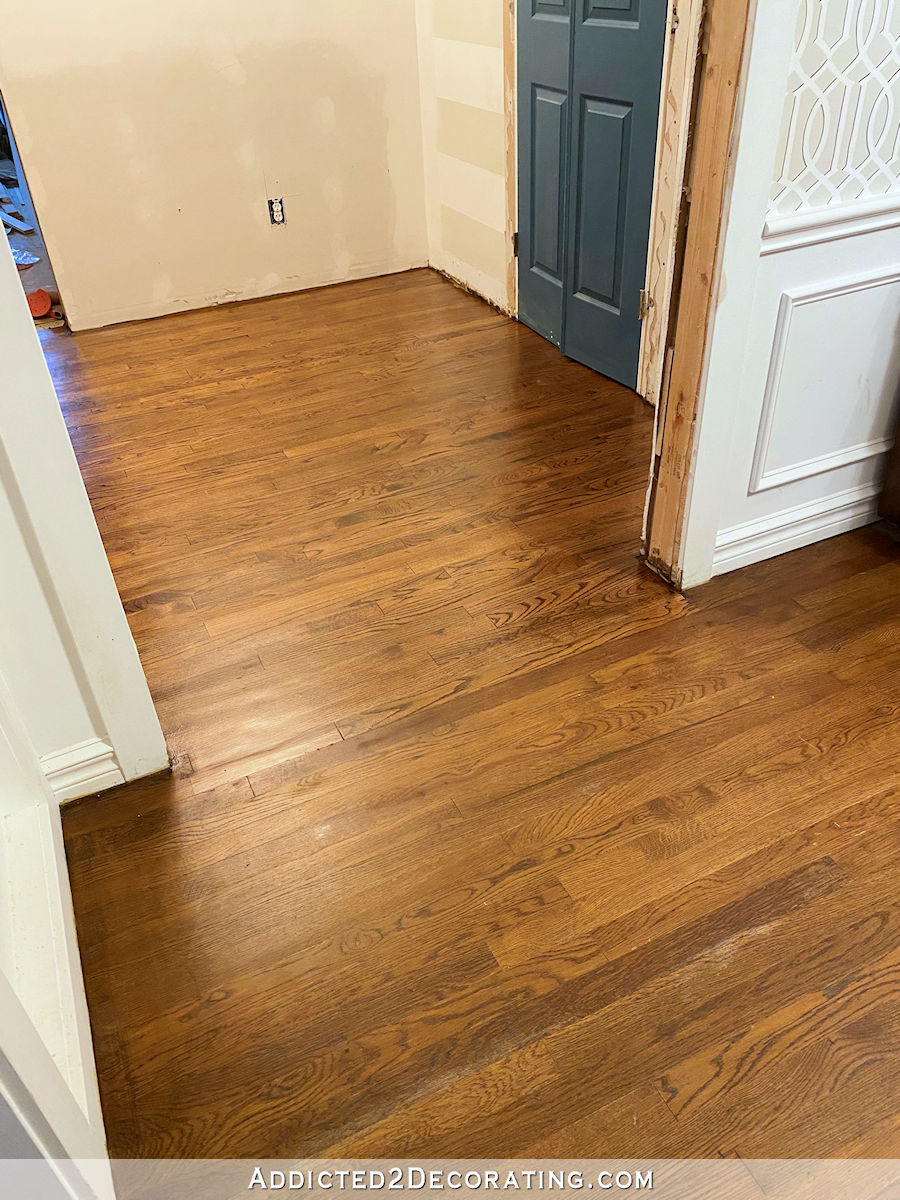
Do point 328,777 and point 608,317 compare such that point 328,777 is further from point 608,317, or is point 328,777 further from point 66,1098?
point 608,317

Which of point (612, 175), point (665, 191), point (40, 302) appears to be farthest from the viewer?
point (40, 302)

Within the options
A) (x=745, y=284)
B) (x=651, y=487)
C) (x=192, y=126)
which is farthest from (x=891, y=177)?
(x=192, y=126)

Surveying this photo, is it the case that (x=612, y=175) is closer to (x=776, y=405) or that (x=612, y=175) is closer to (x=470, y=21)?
(x=470, y=21)

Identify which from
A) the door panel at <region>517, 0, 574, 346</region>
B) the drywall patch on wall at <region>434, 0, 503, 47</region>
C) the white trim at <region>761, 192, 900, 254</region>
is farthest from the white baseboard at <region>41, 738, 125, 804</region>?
the drywall patch on wall at <region>434, 0, 503, 47</region>

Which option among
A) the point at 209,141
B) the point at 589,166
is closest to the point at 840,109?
the point at 589,166

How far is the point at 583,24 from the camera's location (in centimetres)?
Result: 274

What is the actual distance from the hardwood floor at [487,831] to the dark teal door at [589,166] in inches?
26.1

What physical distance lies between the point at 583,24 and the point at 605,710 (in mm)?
2204

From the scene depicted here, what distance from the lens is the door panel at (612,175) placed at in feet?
8.41

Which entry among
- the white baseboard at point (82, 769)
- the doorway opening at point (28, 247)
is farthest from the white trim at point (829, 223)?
the doorway opening at point (28, 247)

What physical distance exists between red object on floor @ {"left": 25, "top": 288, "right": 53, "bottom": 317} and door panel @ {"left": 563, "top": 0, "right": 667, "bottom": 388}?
227cm

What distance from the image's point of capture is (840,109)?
67.2 inches

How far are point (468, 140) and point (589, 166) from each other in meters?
0.96

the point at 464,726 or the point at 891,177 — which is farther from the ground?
the point at 891,177
